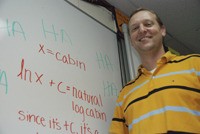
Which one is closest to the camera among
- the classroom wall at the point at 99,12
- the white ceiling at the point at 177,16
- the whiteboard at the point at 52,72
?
the whiteboard at the point at 52,72

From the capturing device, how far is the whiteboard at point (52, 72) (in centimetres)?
84

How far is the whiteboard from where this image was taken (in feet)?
2.74

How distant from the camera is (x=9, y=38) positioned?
34.8 inches

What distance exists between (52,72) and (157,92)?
0.41m

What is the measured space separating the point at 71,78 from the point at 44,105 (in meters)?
0.20

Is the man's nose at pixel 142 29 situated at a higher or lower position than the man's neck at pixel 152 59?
higher

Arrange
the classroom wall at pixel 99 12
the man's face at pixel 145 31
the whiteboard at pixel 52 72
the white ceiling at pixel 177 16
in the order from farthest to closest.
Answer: the white ceiling at pixel 177 16 → the classroom wall at pixel 99 12 → the man's face at pixel 145 31 → the whiteboard at pixel 52 72

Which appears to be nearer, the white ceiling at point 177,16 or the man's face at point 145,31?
the man's face at point 145,31

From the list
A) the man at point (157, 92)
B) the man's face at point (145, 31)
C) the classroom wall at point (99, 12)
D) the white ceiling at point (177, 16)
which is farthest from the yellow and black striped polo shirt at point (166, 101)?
the white ceiling at point (177, 16)

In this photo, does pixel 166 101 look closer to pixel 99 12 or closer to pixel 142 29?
pixel 142 29

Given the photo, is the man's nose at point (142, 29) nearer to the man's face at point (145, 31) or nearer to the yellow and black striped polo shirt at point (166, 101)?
the man's face at point (145, 31)

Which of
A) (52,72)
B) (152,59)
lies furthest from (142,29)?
(52,72)

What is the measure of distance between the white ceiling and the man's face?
50 cm

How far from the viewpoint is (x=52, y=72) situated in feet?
3.25
